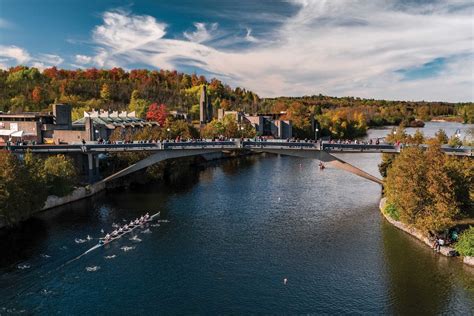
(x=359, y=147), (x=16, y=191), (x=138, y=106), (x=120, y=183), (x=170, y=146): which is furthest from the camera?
(x=138, y=106)

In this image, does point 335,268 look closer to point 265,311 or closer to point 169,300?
point 265,311

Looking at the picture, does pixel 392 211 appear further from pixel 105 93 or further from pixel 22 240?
pixel 105 93

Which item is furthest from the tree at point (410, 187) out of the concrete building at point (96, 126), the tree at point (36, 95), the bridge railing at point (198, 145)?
the tree at point (36, 95)

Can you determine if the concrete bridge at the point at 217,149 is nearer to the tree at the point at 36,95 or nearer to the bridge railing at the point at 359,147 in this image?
the bridge railing at the point at 359,147

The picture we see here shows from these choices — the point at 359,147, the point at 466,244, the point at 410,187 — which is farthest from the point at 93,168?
the point at 466,244

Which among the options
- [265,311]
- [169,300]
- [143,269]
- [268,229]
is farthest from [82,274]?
[268,229]

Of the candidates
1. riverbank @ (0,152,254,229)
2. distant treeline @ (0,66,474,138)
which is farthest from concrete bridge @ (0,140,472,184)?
distant treeline @ (0,66,474,138)
